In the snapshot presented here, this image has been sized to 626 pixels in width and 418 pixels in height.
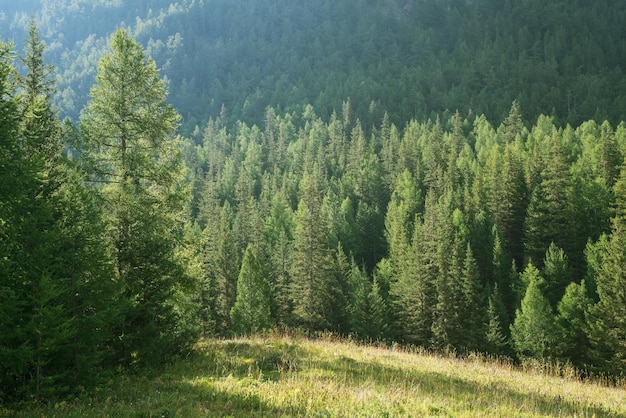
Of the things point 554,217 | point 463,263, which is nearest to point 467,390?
point 463,263

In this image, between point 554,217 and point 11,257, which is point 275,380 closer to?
point 11,257

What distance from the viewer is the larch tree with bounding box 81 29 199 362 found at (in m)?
13.3

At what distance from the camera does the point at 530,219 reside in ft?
172

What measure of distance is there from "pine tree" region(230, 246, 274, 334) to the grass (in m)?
30.1

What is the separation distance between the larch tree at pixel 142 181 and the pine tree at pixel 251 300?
27552 millimetres

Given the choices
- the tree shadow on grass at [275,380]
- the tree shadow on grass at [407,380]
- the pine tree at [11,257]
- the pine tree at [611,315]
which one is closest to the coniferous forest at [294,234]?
the pine tree at [11,257]

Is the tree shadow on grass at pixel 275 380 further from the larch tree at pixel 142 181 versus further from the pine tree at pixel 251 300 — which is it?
the pine tree at pixel 251 300

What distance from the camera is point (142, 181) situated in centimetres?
1644

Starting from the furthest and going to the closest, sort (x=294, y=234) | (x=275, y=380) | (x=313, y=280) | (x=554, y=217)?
(x=294, y=234)
(x=554, y=217)
(x=313, y=280)
(x=275, y=380)

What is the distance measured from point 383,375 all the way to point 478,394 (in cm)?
244

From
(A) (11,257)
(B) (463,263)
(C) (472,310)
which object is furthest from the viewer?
(B) (463,263)

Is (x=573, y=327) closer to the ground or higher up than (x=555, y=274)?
closer to the ground

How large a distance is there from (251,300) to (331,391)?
36913mm

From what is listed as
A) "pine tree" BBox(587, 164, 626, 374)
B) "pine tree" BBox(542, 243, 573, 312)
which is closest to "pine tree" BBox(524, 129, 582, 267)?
"pine tree" BBox(542, 243, 573, 312)
